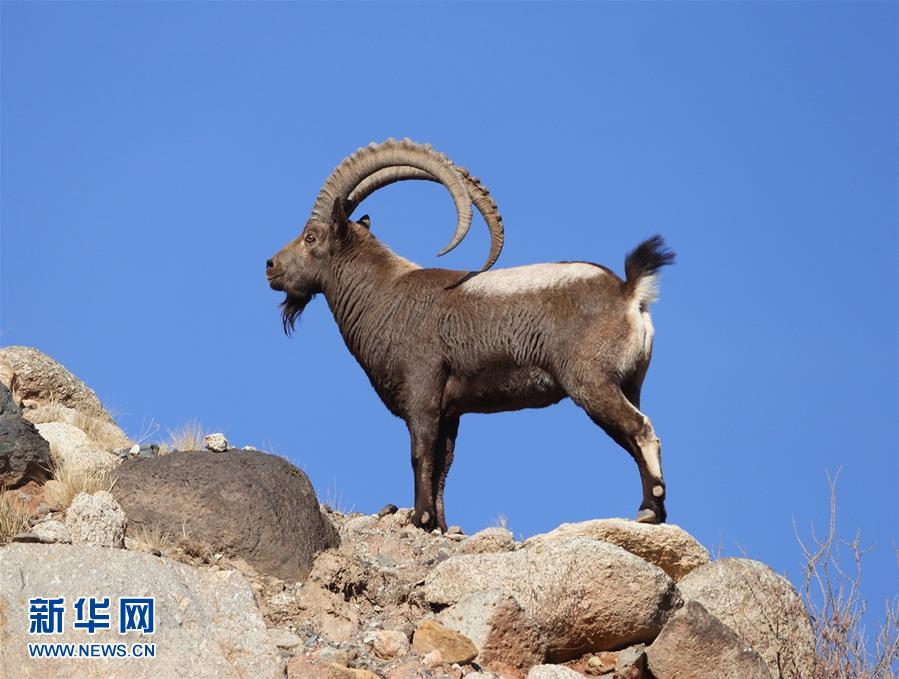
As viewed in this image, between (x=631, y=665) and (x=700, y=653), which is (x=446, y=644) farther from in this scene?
(x=700, y=653)

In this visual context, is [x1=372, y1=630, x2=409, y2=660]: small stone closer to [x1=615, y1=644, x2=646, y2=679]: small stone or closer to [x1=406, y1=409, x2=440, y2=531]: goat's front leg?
[x1=615, y1=644, x2=646, y2=679]: small stone

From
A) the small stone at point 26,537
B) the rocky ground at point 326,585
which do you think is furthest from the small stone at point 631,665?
the small stone at point 26,537

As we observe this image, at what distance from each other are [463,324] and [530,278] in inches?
31.4

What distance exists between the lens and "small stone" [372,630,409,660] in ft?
31.2

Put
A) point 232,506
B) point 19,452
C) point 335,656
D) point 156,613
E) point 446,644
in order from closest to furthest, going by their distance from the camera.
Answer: point 156,613
point 335,656
point 446,644
point 232,506
point 19,452

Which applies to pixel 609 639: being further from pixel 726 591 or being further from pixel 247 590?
pixel 247 590

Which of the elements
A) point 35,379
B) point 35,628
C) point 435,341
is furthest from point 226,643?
point 35,379

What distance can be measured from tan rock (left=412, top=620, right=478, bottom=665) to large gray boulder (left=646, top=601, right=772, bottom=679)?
4.86 feet

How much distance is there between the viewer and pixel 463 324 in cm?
1374

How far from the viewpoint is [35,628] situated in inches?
343

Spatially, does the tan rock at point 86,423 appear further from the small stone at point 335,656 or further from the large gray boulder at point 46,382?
the small stone at point 335,656

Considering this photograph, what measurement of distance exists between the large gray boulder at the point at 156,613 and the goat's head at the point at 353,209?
562 cm

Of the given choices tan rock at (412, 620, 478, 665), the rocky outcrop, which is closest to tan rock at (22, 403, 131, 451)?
the rocky outcrop

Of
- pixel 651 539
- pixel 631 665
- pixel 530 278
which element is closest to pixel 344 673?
pixel 631 665
